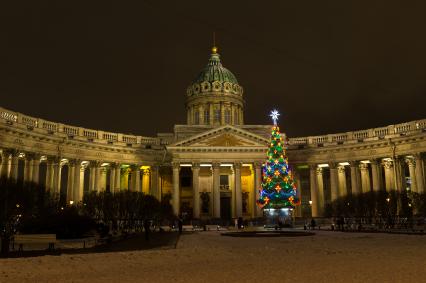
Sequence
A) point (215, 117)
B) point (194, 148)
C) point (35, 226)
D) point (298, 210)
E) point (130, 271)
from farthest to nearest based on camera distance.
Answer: point (215, 117) < point (298, 210) < point (194, 148) < point (35, 226) < point (130, 271)

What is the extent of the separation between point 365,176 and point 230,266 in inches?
2233

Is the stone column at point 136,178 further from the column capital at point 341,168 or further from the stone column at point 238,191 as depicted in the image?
the column capital at point 341,168

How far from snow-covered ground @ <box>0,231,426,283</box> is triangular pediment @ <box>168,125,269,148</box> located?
45.3 metres

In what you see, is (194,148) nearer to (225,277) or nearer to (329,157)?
(329,157)

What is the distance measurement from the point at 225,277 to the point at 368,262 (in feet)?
19.6

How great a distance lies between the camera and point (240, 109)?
92062mm

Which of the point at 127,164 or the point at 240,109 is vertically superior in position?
the point at 240,109

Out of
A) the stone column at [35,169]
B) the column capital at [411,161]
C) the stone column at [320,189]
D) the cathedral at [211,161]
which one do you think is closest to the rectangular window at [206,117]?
the cathedral at [211,161]

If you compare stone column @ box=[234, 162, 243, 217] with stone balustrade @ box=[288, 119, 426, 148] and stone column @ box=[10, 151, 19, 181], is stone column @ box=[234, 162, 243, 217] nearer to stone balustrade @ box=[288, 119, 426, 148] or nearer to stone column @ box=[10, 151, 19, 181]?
stone balustrade @ box=[288, 119, 426, 148]

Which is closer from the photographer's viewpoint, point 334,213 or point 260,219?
point 334,213

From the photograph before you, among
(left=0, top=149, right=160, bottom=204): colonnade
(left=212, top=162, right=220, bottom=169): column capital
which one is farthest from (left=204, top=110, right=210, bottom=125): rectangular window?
(left=212, top=162, right=220, bottom=169): column capital

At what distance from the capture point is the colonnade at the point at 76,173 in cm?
4872

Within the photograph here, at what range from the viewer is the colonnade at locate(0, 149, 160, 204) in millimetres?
48719

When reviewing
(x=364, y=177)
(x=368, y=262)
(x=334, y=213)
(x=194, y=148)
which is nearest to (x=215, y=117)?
(x=194, y=148)
